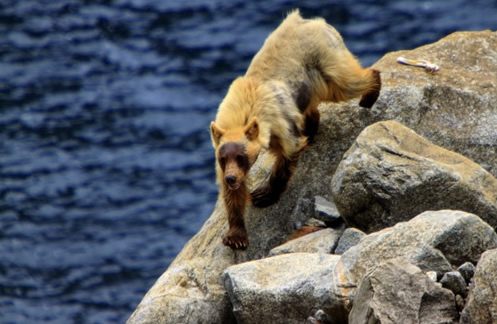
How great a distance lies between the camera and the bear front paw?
1159cm

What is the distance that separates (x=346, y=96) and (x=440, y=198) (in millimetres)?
2875

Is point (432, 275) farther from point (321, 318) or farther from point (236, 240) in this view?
point (236, 240)

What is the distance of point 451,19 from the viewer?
2361 cm

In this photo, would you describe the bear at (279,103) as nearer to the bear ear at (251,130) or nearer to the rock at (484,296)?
the bear ear at (251,130)

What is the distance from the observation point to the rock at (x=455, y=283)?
870 cm

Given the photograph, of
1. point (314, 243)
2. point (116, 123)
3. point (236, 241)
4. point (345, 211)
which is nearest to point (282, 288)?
point (314, 243)

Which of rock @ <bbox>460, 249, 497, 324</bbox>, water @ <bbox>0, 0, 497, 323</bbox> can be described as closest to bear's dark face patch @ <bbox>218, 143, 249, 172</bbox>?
rock @ <bbox>460, 249, 497, 324</bbox>

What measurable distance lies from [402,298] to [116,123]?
14.0m

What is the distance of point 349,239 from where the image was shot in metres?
10.6

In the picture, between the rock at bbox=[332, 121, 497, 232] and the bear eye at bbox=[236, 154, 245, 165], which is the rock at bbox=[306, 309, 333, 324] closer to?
the rock at bbox=[332, 121, 497, 232]

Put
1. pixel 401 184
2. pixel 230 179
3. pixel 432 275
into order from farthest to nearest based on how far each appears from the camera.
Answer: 1. pixel 230 179
2. pixel 401 184
3. pixel 432 275

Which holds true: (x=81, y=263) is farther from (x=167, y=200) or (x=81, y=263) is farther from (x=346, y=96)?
(x=346, y=96)

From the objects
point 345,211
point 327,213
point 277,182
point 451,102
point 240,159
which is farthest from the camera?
point 451,102

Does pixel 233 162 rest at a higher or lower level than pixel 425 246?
higher
